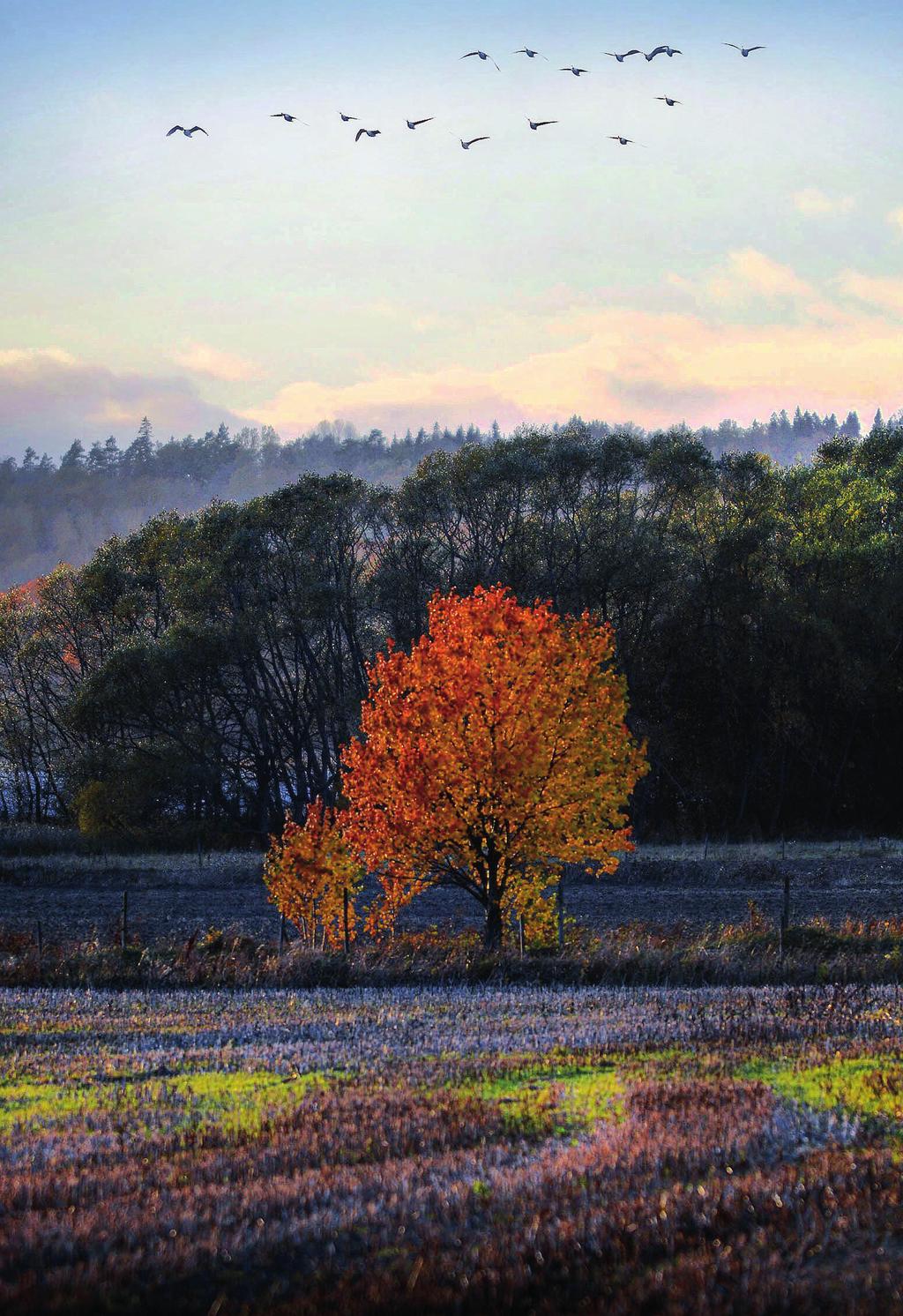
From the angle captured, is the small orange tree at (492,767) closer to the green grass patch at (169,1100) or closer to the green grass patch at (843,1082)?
the green grass patch at (169,1100)

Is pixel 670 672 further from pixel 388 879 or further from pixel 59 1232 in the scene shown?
pixel 59 1232

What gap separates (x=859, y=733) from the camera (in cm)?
6975

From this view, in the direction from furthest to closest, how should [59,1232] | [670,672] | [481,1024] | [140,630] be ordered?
[140,630] → [670,672] → [481,1024] → [59,1232]

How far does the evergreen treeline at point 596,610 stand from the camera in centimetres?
6719

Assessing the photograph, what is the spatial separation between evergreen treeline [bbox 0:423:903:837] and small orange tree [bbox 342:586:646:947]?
1401 inches

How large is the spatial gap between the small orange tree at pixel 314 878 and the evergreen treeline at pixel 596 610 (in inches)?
Result: 1469

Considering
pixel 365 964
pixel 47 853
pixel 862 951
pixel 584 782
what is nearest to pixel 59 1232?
pixel 365 964

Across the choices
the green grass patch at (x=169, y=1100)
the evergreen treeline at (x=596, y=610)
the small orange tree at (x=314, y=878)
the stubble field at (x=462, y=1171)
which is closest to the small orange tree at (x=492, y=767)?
the small orange tree at (x=314, y=878)

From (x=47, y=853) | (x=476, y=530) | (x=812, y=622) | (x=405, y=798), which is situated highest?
(x=476, y=530)

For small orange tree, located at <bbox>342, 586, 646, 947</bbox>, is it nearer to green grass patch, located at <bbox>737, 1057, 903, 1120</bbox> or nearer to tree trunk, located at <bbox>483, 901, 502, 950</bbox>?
tree trunk, located at <bbox>483, 901, 502, 950</bbox>

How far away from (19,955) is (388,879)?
8.07 meters

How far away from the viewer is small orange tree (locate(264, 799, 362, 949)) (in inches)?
1139

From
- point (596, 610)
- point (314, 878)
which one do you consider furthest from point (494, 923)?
point (596, 610)

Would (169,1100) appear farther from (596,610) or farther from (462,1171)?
(596,610)
